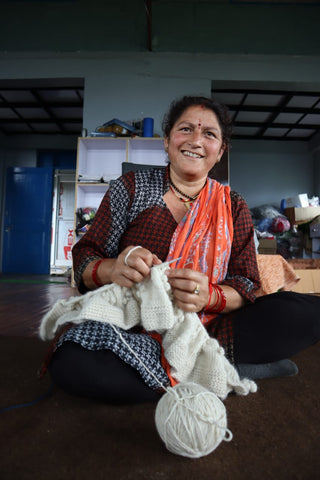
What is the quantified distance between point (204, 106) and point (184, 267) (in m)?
0.58

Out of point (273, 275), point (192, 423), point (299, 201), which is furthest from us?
point (299, 201)

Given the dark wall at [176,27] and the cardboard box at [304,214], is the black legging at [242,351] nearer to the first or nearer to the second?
the cardboard box at [304,214]

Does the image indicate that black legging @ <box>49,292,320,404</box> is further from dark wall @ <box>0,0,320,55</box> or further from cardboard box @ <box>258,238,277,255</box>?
dark wall @ <box>0,0,320,55</box>

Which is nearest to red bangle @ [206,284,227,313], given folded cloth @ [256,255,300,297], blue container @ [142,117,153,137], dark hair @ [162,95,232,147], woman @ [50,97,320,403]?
woman @ [50,97,320,403]

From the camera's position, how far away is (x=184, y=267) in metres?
0.95

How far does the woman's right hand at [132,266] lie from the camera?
746 mm

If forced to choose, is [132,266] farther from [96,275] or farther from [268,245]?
[268,245]

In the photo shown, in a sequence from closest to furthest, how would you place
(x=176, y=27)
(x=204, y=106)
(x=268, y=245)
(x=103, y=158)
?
(x=204, y=106) → (x=268, y=245) → (x=103, y=158) → (x=176, y=27)

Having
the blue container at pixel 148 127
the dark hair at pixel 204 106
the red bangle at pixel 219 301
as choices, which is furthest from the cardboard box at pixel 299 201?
the red bangle at pixel 219 301

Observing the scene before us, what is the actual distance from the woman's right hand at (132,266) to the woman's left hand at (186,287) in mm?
58

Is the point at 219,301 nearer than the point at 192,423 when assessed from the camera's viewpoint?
No

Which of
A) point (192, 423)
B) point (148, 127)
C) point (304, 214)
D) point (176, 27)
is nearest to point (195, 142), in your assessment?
point (192, 423)

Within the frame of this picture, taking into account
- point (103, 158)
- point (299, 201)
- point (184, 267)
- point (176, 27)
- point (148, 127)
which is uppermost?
point (176, 27)

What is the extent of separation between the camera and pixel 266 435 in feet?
2.19
